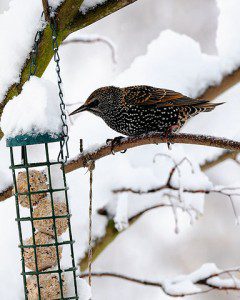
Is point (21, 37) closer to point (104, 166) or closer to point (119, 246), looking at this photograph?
point (104, 166)

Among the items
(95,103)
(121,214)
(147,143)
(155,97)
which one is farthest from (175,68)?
(147,143)

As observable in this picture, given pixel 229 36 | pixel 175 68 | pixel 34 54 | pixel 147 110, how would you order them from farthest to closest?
pixel 229 36
pixel 175 68
pixel 147 110
pixel 34 54

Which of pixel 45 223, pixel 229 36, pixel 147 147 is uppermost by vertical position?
pixel 229 36

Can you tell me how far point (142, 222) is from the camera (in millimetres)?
9562

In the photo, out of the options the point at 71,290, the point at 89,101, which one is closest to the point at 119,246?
the point at 89,101

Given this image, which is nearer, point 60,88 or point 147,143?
point 60,88

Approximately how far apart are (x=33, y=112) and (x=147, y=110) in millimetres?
1558

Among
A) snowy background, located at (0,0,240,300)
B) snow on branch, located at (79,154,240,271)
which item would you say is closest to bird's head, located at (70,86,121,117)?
snowy background, located at (0,0,240,300)

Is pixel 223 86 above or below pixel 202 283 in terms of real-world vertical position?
above

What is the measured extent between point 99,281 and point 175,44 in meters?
4.09

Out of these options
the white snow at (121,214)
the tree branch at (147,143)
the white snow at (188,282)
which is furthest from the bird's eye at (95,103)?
the white snow at (188,282)

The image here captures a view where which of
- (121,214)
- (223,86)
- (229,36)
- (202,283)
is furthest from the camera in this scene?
(229,36)

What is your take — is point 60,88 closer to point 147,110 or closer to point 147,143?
point 147,143

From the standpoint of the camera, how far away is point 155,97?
182 inches
